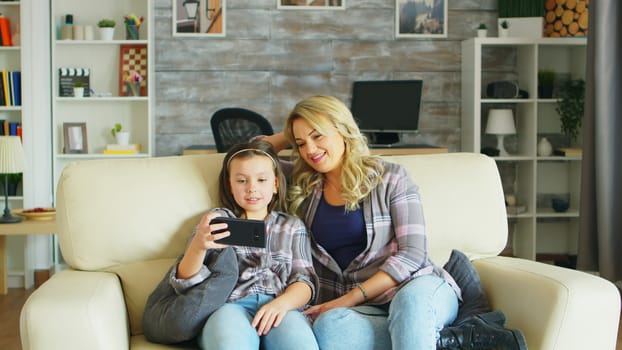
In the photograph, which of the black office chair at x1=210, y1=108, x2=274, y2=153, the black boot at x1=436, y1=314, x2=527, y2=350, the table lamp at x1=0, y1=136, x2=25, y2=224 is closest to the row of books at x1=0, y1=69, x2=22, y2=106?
the table lamp at x1=0, y1=136, x2=25, y2=224

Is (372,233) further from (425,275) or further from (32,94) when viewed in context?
(32,94)

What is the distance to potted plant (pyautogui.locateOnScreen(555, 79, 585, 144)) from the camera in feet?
17.0

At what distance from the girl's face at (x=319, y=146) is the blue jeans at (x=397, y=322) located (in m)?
0.46

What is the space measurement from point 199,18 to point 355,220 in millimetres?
3204

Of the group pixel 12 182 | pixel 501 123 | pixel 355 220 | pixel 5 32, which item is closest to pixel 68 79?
pixel 5 32

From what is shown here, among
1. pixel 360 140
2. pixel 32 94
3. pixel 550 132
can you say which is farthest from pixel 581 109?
pixel 32 94

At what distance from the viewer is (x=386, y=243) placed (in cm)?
246

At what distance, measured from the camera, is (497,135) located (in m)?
5.48

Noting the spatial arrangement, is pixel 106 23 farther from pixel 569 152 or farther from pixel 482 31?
pixel 569 152

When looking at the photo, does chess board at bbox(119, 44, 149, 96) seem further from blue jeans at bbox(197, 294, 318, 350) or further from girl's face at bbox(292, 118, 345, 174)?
blue jeans at bbox(197, 294, 318, 350)

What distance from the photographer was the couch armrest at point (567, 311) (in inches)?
83.4

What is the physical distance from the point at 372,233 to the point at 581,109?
124 inches

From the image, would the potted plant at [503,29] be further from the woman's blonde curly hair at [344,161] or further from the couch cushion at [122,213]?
the couch cushion at [122,213]

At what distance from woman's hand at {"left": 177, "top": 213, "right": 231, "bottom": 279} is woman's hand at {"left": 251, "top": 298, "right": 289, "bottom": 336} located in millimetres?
203
